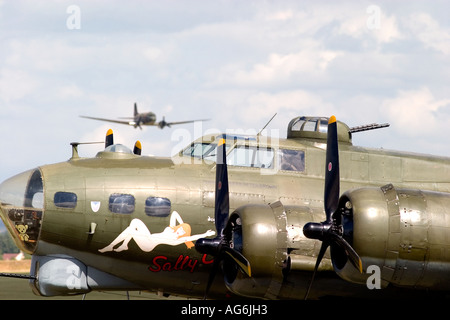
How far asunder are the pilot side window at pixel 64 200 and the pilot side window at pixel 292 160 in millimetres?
5102

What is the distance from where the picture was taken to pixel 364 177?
19.8 metres

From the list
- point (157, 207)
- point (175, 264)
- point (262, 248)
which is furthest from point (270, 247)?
point (157, 207)

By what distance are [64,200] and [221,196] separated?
3551mm

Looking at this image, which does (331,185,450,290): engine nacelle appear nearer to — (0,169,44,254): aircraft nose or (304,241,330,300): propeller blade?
(304,241,330,300): propeller blade

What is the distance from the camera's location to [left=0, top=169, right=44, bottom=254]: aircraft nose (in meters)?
18.0

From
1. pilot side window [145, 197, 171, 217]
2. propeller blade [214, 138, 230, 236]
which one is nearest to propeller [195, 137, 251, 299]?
propeller blade [214, 138, 230, 236]

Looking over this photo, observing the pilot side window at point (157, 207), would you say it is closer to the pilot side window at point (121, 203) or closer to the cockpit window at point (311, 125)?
the pilot side window at point (121, 203)

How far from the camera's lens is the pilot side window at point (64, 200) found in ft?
58.8

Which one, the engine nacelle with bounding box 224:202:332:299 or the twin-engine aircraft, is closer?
the twin-engine aircraft

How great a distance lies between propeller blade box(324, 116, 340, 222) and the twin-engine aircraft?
2cm

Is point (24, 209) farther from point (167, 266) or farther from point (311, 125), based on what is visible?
point (311, 125)

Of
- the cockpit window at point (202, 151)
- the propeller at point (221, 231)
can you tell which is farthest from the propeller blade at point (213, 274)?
the cockpit window at point (202, 151)
